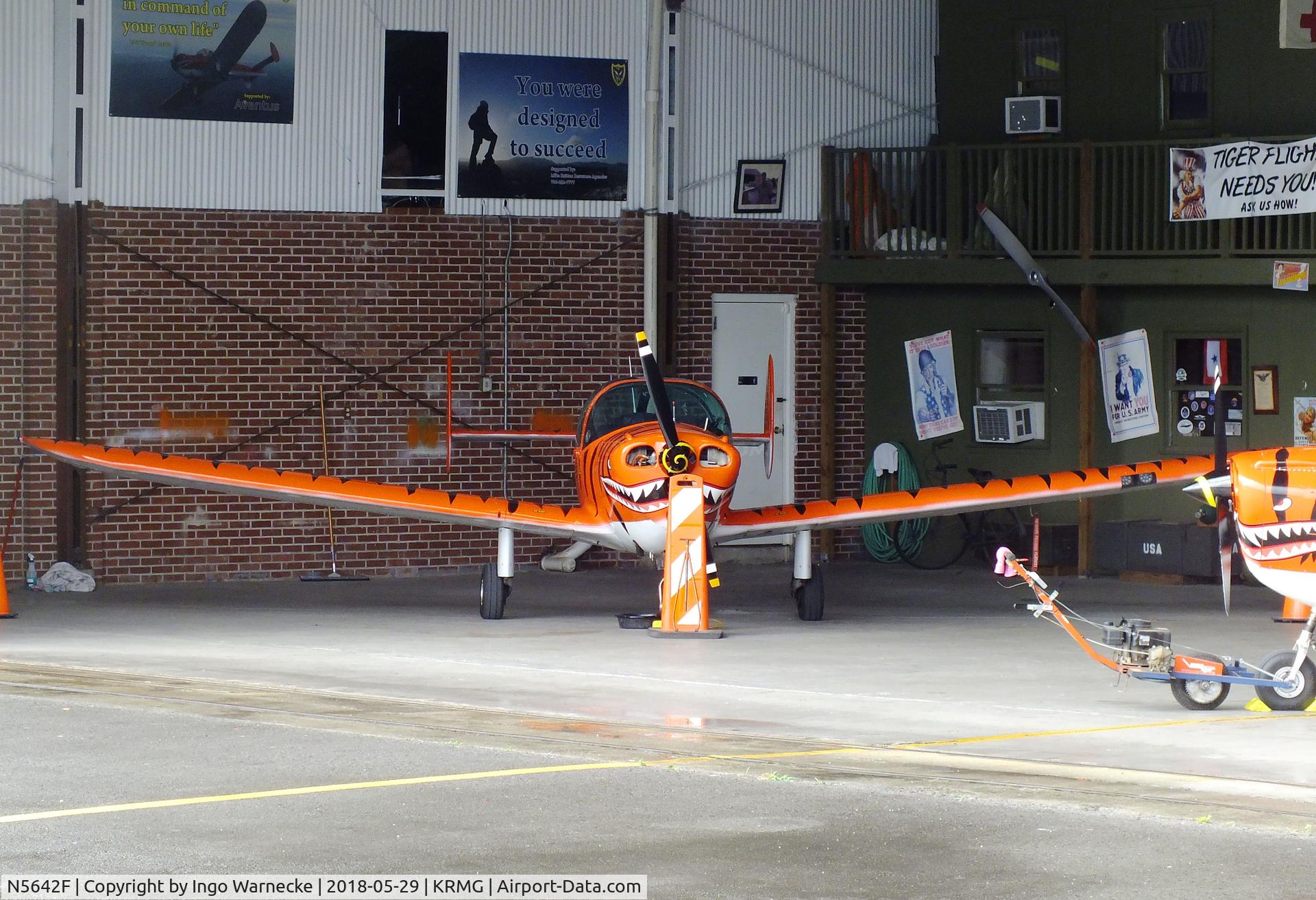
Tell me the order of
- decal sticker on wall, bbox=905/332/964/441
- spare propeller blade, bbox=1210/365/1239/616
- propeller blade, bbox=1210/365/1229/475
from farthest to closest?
1. decal sticker on wall, bbox=905/332/964/441
2. propeller blade, bbox=1210/365/1229/475
3. spare propeller blade, bbox=1210/365/1239/616

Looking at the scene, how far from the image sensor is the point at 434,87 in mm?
17953

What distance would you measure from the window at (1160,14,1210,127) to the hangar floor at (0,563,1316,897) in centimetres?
602

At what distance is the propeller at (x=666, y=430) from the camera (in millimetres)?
13531

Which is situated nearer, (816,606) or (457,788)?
(457,788)

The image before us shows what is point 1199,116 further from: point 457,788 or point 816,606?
point 457,788

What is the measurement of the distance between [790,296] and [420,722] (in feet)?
35.4

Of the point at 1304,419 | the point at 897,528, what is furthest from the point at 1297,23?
the point at 897,528

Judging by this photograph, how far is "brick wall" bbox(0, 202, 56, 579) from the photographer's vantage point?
1672 cm

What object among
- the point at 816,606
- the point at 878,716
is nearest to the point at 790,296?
the point at 816,606

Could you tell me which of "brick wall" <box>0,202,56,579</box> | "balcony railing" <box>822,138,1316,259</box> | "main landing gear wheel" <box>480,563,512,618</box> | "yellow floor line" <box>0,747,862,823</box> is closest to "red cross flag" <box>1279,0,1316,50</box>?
"balcony railing" <box>822,138,1316,259</box>

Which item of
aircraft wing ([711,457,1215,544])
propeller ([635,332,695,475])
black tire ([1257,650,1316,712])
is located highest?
propeller ([635,332,695,475])

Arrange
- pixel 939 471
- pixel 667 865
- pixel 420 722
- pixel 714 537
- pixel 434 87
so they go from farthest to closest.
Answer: pixel 939 471 → pixel 434 87 → pixel 714 537 → pixel 420 722 → pixel 667 865

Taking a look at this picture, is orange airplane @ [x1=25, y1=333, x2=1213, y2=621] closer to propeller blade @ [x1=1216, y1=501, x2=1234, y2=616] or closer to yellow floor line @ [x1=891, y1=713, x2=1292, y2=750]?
propeller blade @ [x1=1216, y1=501, x2=1234, y2=616]

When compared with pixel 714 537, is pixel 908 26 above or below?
above
